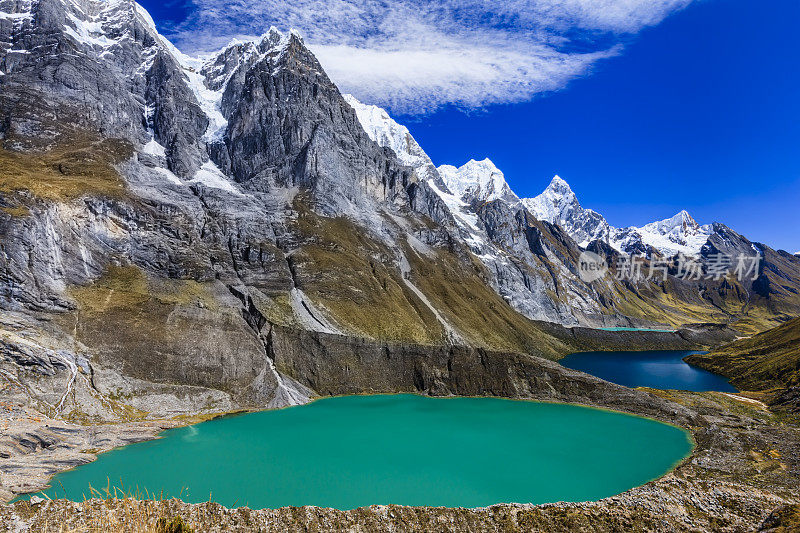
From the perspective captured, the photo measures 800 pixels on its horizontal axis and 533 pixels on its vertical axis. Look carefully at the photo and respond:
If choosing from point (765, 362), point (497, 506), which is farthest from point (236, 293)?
point (765, 362)

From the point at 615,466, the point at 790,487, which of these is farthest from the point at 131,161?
the point at 790,487

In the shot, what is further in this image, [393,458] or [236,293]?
[236,293]

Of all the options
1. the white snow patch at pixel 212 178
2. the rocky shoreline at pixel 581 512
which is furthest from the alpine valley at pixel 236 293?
the white snow patch at pixel 212 178

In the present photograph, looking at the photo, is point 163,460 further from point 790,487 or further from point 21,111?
point 21,111

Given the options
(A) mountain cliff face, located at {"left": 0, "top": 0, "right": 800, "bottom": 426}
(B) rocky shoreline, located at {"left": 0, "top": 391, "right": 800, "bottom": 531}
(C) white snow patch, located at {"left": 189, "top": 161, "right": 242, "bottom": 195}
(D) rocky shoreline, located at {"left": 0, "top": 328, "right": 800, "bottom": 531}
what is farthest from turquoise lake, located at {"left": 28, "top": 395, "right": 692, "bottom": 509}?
(C) white snow patch, located at {"left": 189, "top": 161, "right": 242, "bottom": 195}

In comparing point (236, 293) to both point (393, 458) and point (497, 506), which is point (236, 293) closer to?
point (393, 458)

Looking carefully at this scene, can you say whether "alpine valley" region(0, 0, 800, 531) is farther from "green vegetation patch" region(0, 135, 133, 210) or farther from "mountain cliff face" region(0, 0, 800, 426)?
"green vegetation patch" region(0, 135, 133, 210)

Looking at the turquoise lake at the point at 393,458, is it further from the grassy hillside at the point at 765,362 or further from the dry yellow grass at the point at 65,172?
the dry yellow grass at the point at 65,172
